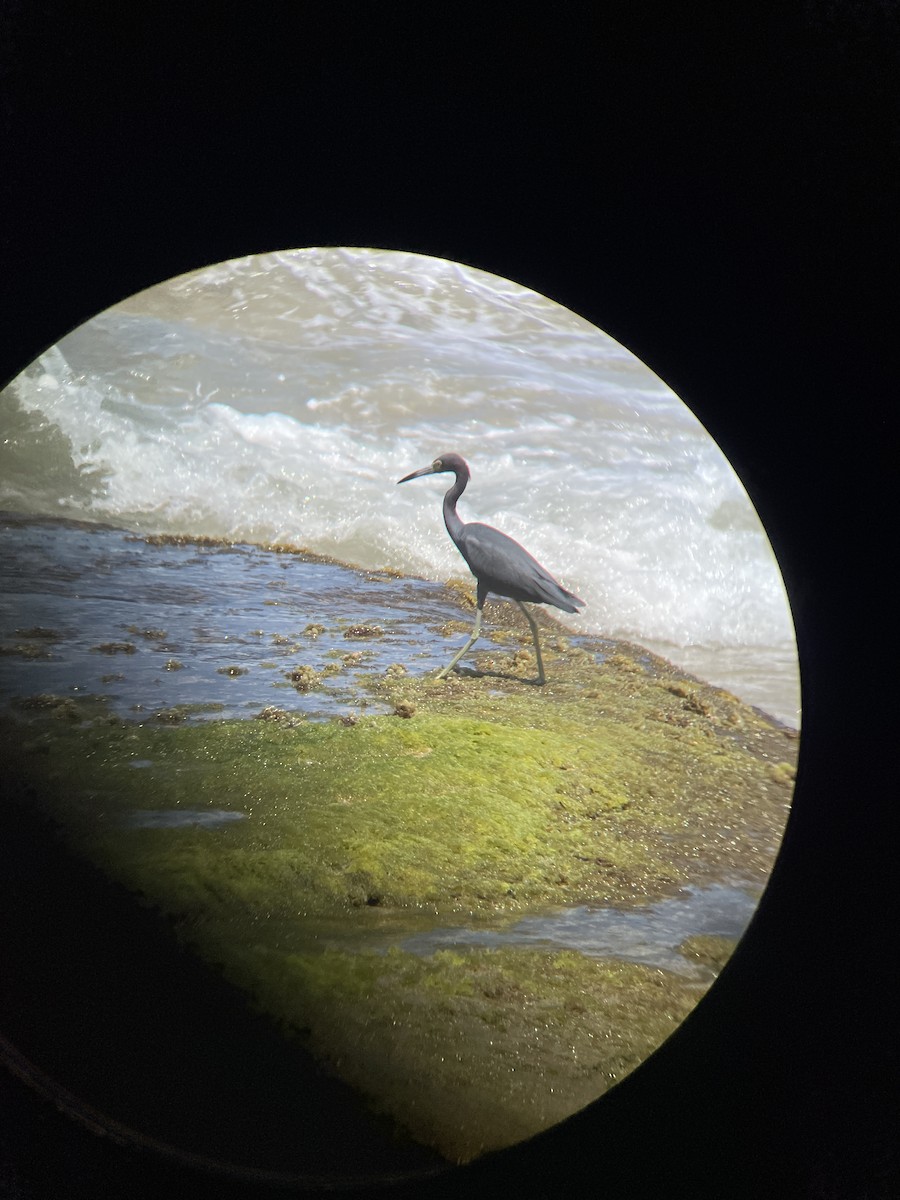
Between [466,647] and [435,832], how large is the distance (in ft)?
1.36

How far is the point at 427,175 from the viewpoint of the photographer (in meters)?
1.52

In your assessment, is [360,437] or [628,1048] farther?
[360,437]

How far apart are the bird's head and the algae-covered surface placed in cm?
29

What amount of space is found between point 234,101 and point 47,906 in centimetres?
163

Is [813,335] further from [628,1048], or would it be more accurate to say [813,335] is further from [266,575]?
[628,1048]

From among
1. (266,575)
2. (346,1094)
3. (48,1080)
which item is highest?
(266,575)

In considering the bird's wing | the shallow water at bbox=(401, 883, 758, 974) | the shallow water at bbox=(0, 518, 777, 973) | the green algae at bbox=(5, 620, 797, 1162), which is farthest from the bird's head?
the shallow water at bbox=(401, 883, 758, 974)

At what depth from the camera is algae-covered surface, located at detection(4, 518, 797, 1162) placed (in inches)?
65.2

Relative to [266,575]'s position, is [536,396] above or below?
above

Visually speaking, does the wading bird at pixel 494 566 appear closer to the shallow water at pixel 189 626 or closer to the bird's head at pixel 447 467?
the bird's head at pixel 447 467

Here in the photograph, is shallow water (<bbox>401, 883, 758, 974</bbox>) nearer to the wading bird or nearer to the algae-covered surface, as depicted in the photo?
the algae-covered surface

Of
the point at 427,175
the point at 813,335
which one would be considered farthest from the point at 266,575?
the point at 813,335

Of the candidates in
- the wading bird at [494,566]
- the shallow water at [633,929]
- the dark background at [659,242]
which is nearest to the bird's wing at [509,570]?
the wading bird at [494,566]

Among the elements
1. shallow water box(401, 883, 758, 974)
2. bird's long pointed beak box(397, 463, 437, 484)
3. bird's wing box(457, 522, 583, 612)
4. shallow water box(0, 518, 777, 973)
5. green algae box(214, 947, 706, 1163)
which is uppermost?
bird's long pointed beak box(397, 463, 437, 484)
